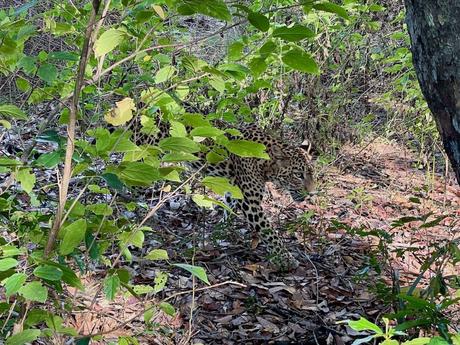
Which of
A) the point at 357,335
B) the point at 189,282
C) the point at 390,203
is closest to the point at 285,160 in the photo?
the point at 390,203

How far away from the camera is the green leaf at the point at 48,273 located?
188 cm

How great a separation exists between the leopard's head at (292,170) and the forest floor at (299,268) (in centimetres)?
32

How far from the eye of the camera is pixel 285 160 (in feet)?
22.4

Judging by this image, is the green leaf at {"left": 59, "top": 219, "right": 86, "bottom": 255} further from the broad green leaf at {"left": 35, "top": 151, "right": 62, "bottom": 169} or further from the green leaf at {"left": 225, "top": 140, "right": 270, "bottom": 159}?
the green leaf at {"left": 225, "top": 140, "right": 270, "bottom": 159}

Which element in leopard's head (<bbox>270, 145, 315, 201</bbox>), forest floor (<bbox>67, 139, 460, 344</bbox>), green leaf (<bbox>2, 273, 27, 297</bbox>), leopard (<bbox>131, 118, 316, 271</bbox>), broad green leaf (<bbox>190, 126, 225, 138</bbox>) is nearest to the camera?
green leaf (<bbox>2, 273, 27, 297</bbox>)

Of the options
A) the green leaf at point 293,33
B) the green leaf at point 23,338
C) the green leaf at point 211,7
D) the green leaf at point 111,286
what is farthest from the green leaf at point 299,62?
the green leaf at point 23,338

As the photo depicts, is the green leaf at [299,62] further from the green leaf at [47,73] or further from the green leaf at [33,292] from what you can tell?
the green leaf at [33,292]

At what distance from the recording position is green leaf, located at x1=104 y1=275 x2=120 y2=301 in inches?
85.0

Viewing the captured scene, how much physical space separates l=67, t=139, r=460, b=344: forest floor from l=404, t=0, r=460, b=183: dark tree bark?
1.45 m

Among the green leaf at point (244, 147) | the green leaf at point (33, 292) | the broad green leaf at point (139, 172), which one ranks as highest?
the green leaf at point (244, 147)

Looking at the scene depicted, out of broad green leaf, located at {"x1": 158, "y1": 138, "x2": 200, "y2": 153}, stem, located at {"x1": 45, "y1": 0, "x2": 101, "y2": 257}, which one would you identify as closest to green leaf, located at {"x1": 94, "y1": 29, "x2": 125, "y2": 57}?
stem, located at {"x1": 45, "y1": 0, "x2": 101, "y2": 257}

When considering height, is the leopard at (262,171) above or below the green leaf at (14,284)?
below

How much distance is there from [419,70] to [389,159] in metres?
7.36

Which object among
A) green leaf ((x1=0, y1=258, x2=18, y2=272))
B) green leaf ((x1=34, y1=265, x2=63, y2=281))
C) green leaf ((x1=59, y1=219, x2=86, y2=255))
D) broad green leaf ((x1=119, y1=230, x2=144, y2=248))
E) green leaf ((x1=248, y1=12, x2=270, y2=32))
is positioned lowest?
broad green leaf ((x1=119, y1=230, x2=144, y2=248))
